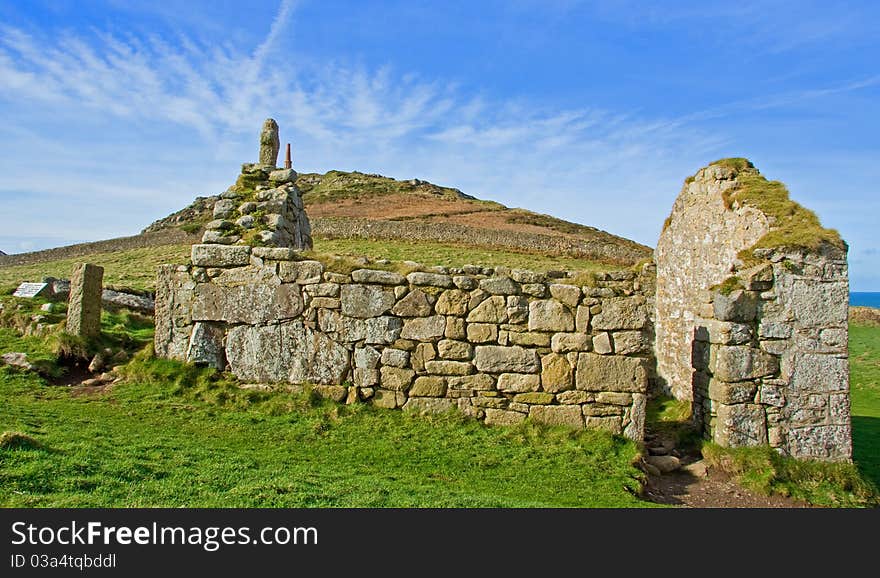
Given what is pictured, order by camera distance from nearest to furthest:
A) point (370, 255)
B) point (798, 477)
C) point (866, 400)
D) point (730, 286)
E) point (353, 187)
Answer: point (798, 477) < point (730, 286) < point (866, 400) < point (370, 255) < point (353, 187)

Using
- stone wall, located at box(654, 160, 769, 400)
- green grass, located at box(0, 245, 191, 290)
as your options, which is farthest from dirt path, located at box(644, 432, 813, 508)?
green grass, located at box(0, 245, 191, 290)

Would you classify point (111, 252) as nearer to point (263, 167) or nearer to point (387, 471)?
point (263, 167)

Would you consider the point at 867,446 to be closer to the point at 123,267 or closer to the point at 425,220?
the point at 123,267

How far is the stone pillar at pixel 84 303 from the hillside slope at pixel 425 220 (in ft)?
99.6

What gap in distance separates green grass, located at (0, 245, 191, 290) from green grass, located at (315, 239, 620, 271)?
8.87 m

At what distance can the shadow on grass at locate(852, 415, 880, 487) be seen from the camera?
8.62 meters

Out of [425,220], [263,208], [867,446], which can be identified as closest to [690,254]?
[867,446]

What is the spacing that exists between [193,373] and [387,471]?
3827mm

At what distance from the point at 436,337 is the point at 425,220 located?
4944 centimetres

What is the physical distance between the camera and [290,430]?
25.4 feet

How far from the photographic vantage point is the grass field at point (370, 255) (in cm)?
3238

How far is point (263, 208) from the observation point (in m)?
10.4

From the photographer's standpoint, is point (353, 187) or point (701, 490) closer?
point (701, 490)

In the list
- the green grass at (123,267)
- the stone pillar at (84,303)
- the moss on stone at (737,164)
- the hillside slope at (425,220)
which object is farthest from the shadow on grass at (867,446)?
the hillside slope at (425,220)
